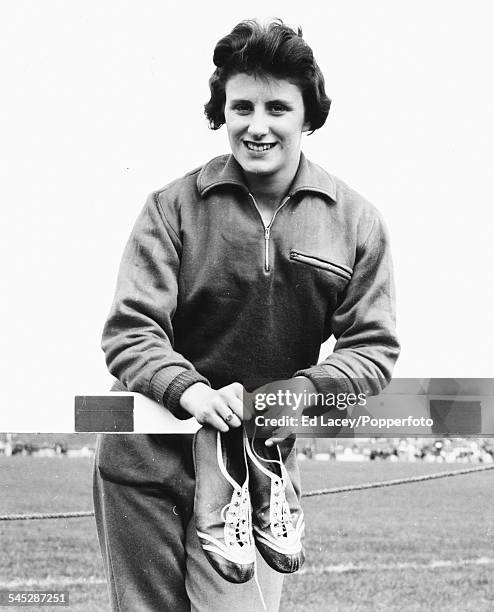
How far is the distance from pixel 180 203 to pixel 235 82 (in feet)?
0.93

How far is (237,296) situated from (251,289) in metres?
0.03

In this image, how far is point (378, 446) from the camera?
2.88m

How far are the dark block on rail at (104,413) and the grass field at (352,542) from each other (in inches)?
10.1

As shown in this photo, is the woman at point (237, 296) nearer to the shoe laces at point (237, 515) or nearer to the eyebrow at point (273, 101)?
the eyebrow at point (273, 101)

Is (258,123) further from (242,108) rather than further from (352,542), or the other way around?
(352,542)

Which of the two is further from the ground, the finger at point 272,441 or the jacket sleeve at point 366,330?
the jacket sleeve at point 366,330

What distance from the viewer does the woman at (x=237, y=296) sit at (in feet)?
7.27

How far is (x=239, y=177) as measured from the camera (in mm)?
2270

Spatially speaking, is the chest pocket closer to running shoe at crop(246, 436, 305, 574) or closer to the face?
the face

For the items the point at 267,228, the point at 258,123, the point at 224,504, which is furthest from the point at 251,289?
the point at 224,504

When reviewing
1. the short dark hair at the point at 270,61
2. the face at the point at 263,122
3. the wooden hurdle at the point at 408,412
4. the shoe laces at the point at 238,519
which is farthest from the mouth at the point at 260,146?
the shoe laces at the point at 238,519

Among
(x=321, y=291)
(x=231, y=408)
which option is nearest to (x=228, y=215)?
(x=321, y=291)

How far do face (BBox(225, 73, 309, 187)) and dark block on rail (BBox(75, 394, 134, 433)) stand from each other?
570mm

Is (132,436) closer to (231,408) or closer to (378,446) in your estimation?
(231,408)
